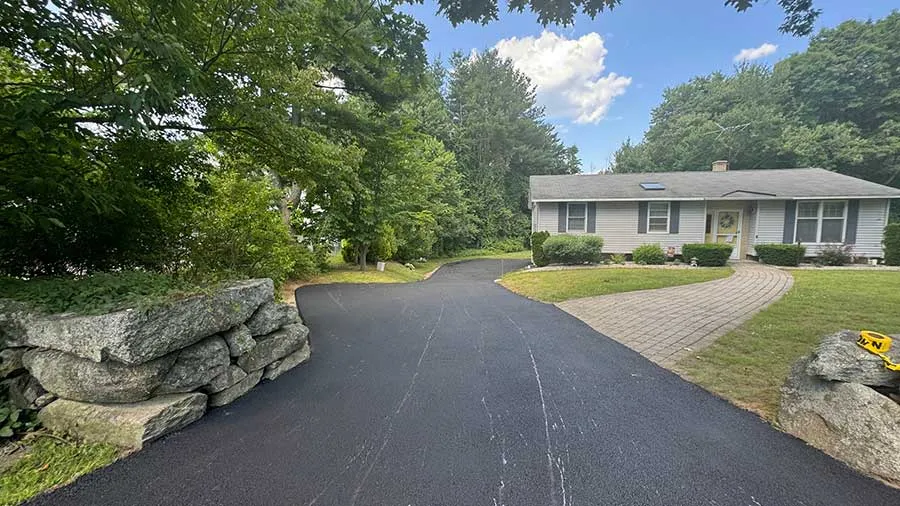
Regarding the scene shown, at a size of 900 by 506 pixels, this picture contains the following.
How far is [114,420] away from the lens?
2168mm

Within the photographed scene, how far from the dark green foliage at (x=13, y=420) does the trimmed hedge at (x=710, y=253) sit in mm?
14946

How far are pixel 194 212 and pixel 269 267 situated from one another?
1.71 m

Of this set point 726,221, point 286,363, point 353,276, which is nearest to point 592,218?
point 726,221

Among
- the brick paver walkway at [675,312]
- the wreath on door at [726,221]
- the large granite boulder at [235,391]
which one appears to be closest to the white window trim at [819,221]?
the wreath on door at [726,221]

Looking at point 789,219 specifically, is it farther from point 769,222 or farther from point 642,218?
point 642,218

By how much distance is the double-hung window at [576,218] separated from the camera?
14107 millimetres

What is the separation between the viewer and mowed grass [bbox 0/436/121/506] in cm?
177

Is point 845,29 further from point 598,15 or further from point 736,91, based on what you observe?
point 598,15

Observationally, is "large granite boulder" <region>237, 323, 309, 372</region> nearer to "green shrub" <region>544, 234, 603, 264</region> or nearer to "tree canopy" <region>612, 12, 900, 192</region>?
"green shrub" <region>544, 234, 603, 264</region>

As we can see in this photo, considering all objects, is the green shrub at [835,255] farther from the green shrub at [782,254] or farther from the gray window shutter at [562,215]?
the gray window shutter at [562,215]

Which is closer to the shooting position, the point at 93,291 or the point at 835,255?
the point at 93,291

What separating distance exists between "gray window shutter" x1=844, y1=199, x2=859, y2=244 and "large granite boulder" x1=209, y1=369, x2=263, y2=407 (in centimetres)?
1814

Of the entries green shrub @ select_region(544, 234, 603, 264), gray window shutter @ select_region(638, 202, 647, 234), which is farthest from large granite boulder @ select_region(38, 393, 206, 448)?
gray window shutter @ select_region(638, 202, 647, 234)

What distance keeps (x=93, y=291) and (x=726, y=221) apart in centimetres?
1737
